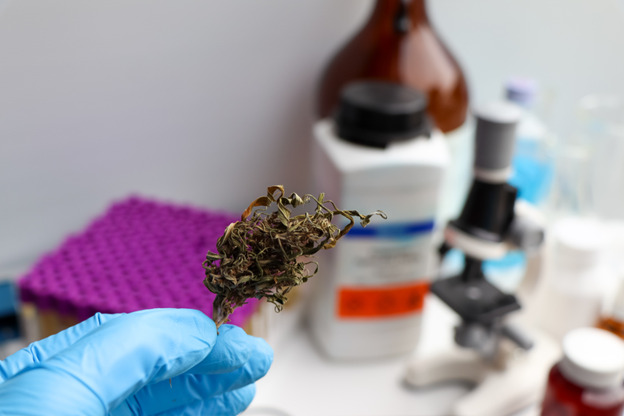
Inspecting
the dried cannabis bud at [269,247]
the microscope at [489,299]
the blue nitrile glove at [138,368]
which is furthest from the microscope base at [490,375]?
the dried cannabis bud at [269,247]

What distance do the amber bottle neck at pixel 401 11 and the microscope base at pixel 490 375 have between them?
18.0 inches

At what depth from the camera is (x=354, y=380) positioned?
826 mm

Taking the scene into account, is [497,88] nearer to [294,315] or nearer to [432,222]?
[432,222]

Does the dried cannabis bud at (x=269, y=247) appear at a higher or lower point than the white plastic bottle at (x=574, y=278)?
higher

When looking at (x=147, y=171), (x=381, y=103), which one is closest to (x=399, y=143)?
(x=381, y=103)

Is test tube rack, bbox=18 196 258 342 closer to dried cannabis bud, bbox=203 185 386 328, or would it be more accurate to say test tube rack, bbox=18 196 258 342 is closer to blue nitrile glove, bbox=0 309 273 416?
blue nitrile glove, bbox=0 309 273 416

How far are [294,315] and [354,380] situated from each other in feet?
0.43

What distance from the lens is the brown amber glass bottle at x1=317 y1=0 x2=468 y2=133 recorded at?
87 cm

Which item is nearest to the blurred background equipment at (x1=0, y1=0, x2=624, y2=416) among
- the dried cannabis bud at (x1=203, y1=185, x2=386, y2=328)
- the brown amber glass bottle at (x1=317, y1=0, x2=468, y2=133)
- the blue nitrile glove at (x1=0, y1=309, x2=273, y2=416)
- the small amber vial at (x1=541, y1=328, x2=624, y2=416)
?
the brown amber glass bottle at (x1=317, y1=0, x2=468, y2=133)

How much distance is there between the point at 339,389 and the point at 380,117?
356 mm

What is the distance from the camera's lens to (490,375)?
790 millimetres

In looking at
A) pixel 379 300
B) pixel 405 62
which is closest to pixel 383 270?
pixel 379 300

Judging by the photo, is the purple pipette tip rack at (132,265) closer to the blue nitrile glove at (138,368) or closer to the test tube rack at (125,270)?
the test tube rack at (125,270)

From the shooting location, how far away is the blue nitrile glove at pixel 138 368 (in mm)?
437
